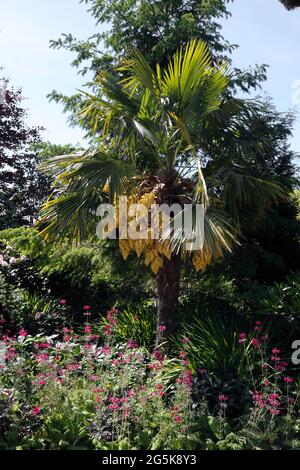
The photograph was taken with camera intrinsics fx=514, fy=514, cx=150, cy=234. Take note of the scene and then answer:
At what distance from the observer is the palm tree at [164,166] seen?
19.6 feet

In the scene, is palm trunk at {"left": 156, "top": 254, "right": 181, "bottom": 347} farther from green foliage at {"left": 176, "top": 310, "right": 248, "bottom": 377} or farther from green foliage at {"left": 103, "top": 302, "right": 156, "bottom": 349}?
green foliage at {"left": 103, "top": 302, "right": 156, "bottom": 349}

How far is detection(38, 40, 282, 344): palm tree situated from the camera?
19.6 feet

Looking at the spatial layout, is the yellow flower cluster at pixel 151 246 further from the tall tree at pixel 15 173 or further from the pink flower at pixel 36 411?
→ the tall tree at pixel 15 173

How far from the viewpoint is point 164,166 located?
255 inches

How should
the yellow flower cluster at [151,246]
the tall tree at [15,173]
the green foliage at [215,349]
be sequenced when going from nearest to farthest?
1. the green foliage at [215,349]
2. the yellow flower cluster at [151,246]
3. the tall tree at [15,173]

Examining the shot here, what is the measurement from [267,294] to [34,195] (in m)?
12.6

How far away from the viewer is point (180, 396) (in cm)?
463

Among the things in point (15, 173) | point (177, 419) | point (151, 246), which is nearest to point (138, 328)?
point (151, 246)

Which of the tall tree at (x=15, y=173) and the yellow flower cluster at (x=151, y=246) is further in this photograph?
the tall tree at (x=15, y=173)

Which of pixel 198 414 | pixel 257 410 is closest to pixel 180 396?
pixel 198 414

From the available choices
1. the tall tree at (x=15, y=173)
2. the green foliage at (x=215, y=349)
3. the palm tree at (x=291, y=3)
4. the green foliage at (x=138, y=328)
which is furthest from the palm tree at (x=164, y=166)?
the tall tree at (x=15, y=173)

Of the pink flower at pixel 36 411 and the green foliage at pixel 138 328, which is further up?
the green foliage at pixel 138 328

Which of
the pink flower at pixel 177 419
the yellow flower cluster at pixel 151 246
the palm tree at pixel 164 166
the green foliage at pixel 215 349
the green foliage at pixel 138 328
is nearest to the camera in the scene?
the pink flower at pixel 177 419
